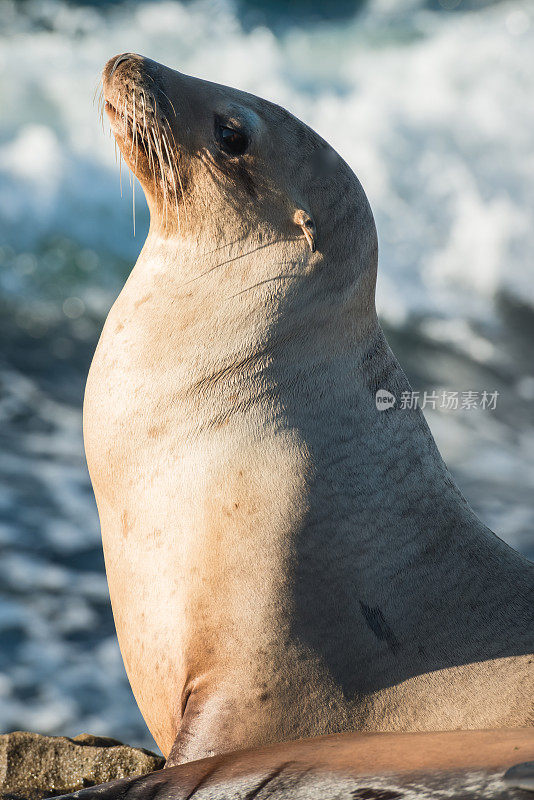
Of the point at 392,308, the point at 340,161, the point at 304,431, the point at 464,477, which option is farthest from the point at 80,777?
the point at 392,308

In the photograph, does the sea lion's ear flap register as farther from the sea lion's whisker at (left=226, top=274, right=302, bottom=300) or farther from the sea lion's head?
the sea lion's whisker at (left=226, top=274, right=302, bottom=300)

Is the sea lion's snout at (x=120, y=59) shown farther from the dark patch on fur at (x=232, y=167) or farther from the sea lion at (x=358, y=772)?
the sea lion at (x=358, y=772)

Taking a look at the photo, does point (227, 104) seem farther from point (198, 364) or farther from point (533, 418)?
point (533, 418)

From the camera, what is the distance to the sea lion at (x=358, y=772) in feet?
5.91

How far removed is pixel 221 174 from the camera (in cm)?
324

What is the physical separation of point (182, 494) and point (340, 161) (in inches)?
57.8

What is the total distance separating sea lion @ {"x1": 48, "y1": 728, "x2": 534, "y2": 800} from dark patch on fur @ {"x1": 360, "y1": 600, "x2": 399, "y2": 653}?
0.45 m

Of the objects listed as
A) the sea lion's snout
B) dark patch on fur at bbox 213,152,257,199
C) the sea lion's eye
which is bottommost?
dark patch on fur at bbox 213,152,257,199

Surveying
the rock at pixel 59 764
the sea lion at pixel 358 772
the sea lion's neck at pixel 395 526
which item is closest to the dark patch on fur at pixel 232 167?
the sea lion's neck at pixel 395 526

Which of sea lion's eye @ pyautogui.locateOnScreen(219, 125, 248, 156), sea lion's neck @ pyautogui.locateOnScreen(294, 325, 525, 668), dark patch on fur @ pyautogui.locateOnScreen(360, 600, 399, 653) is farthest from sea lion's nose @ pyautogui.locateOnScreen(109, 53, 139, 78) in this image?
dark patch on fur @ pyautogui.locateOnScreen(360, 600, 399, 653)

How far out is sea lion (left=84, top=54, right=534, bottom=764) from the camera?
2.65m

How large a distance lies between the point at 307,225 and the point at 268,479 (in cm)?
98

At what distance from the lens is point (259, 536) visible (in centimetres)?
271

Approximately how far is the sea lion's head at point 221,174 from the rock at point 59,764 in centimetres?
187
